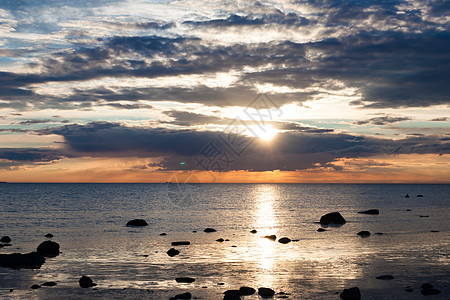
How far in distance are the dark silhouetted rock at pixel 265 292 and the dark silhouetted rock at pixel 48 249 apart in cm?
2631

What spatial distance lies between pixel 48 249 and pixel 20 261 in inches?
250

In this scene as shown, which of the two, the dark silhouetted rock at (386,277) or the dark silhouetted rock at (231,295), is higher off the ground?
the dark silhouetted rock at (386,277)

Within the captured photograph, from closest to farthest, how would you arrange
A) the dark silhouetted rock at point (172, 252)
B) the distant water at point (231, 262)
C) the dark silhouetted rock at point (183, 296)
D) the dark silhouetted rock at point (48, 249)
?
the dark silhouetted rock at point (183, 296) < the distant water at point (231, 262) < the dark silhouetted rock at point (48, 249) < the dark silhouetted rock at point (172, 252)

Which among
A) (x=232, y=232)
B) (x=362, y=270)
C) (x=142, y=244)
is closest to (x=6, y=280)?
(x=142, y=244)

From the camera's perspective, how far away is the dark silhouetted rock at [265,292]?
2914cm

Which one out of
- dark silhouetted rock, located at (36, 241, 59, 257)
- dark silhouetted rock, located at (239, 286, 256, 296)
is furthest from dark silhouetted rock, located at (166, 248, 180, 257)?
dark silhouetted rock, located at (239, 286, 256, 296)

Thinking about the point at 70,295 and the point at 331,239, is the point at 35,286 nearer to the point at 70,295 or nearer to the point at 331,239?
the point at 70,295

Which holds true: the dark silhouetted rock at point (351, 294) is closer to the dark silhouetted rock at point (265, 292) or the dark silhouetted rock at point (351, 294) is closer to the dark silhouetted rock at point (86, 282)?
the dark silhouetted rock at point (265, 292)

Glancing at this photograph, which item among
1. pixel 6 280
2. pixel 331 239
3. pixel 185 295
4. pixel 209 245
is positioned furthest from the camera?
pixel 331 239

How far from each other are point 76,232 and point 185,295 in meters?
42.2

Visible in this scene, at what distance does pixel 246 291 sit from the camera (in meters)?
29.5

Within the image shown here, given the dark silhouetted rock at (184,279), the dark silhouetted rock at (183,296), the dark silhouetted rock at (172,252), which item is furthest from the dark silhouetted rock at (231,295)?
the dark silhouetted rock at (172,252)

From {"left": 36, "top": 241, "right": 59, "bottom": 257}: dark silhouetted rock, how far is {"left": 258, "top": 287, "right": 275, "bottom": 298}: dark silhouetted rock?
86.3ft

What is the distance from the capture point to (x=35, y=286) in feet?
104
